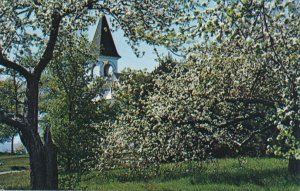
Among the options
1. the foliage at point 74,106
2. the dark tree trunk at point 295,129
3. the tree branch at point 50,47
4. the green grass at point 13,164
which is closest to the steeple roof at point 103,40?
the foliage at point 74,106

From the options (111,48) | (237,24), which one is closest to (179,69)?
(237,24)

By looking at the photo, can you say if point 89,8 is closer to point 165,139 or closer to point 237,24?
point 165,139

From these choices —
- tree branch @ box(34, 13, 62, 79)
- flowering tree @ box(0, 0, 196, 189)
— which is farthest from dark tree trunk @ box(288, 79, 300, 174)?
tree branch @ box(34, 13, 62, 79)

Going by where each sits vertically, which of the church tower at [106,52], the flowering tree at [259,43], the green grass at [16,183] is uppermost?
the church tower at [106,52]

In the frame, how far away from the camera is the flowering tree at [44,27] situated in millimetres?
13438

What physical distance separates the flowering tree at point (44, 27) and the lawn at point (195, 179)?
68.2 inches

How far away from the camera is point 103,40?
70.0 feet

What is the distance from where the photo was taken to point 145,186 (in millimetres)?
14055

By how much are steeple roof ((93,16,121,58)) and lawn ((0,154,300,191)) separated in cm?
543

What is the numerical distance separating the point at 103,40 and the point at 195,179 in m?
9.46

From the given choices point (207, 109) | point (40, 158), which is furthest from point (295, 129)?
point (40, 158)

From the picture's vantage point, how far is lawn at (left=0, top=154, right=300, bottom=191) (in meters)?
13.2

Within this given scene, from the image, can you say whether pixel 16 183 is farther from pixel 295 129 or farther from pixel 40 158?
pixel 295 129

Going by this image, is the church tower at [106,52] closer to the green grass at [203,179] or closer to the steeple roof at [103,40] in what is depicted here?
the steeple roof at [103,40]
